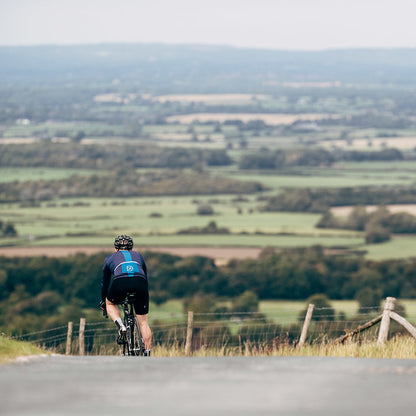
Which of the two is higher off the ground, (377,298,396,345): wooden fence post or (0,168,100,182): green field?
(0,168,100,182): green field

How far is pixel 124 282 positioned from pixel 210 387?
10.1 feet

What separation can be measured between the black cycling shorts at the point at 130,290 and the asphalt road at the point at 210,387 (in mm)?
1315

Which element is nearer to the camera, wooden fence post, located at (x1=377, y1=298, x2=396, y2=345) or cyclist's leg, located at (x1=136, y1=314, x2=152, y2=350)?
cyclist's leg, located at (x1=136, y1=314, x2=152, y2=350)

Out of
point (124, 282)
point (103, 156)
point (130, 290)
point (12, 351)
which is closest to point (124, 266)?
point (124, 282)

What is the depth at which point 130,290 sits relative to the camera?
10.2 m

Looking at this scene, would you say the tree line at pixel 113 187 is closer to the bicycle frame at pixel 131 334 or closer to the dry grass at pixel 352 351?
the dry grass at pixel 352 351

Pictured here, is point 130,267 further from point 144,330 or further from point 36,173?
point 36,173

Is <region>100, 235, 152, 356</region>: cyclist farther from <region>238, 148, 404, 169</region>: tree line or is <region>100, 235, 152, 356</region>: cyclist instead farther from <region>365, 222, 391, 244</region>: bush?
<region>238, 148, 404, 169</region>: tree line

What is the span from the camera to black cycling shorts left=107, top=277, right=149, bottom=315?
33.4ft

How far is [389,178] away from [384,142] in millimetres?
54330

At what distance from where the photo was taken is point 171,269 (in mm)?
71312

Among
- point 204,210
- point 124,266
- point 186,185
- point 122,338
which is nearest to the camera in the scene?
point 124,266

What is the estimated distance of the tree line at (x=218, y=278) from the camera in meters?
66.4

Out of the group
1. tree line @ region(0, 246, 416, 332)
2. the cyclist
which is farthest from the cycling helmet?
tree line @ region(0, 246, 416, 332)
